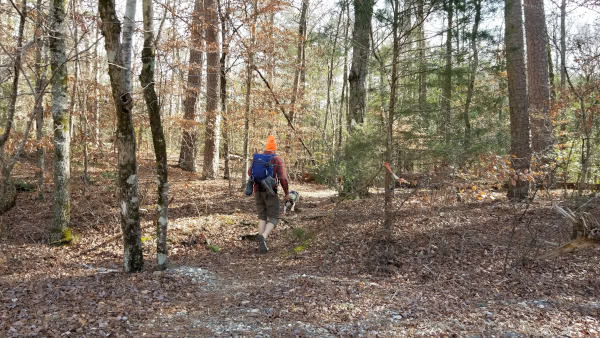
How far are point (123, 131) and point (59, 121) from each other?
2808 mm

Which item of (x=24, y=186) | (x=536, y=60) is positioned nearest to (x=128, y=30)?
(x=24, y=186)

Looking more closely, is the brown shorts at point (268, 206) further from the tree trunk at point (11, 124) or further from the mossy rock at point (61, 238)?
the tree trunk at point (11, 124)

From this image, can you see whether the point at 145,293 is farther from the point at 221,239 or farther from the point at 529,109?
the point at 529,109

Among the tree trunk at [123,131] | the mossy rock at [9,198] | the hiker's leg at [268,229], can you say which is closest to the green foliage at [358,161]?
the hiker's leg at [268,229]

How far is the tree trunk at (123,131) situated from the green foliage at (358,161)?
4.84 meters

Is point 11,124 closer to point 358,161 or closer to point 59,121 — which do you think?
point 59,121

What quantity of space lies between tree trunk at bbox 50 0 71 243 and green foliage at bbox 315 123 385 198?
Result: 19.7ft

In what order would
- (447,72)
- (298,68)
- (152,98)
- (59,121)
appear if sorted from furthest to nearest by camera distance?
1. (298,68)
2. (59,121)
3. (447,72)
4. (152,98)

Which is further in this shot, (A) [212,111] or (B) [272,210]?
(A) [212,111]

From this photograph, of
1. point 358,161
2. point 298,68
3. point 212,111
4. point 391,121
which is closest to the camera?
point 391,121

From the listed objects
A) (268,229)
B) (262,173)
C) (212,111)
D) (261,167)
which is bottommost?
→ (268,229)

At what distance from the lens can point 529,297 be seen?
16.7 feet

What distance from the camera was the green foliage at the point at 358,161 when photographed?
27.5 ft

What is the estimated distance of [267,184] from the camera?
7391mm
